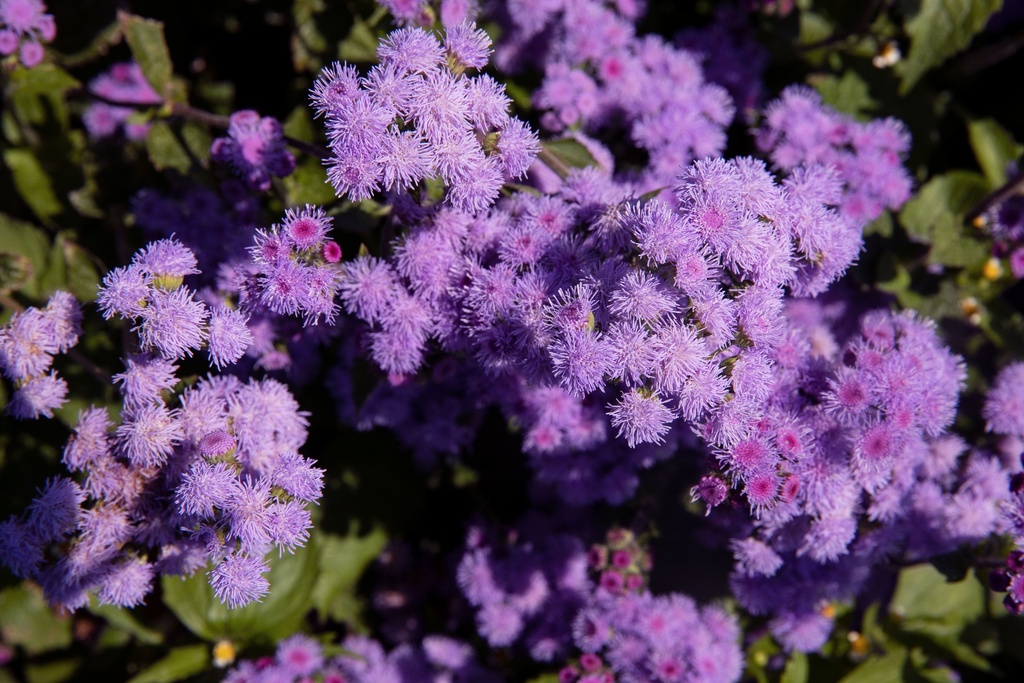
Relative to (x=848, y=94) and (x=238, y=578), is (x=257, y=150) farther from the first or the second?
(x=848, y=94)

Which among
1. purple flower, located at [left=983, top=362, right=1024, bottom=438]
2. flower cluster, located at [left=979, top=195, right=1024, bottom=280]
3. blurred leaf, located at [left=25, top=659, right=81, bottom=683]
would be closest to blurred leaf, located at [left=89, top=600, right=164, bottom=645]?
blurred leaf, located at [left=25, top=659, right=81, bottom=683]

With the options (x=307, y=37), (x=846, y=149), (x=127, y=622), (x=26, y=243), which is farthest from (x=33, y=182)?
(x=846, y=149)

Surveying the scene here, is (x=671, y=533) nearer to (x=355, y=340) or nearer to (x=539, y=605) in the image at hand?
(x=539, y=605)

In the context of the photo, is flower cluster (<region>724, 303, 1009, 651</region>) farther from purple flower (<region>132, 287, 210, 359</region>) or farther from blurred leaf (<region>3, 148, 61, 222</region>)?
blurred leaf (<region>3, 148, 61, 222</region>)

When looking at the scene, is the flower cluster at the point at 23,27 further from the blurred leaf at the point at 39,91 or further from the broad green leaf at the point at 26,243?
the broad green leaf at the point at 26,243

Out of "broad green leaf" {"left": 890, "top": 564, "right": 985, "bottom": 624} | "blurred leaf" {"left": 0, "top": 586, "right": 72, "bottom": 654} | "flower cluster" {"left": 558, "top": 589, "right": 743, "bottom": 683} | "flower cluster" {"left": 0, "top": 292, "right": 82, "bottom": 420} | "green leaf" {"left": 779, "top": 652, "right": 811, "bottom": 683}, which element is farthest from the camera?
"blurred leaf" {"left": 0, "top": 586, "right": 72, "bottom": 654}

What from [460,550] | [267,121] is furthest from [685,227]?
[460,550]

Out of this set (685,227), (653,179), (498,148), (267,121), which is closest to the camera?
(685,227)

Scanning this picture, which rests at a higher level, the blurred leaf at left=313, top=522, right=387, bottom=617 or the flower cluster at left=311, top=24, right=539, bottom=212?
the flower cluster at left=311, top=24, right=539, bottom=212
